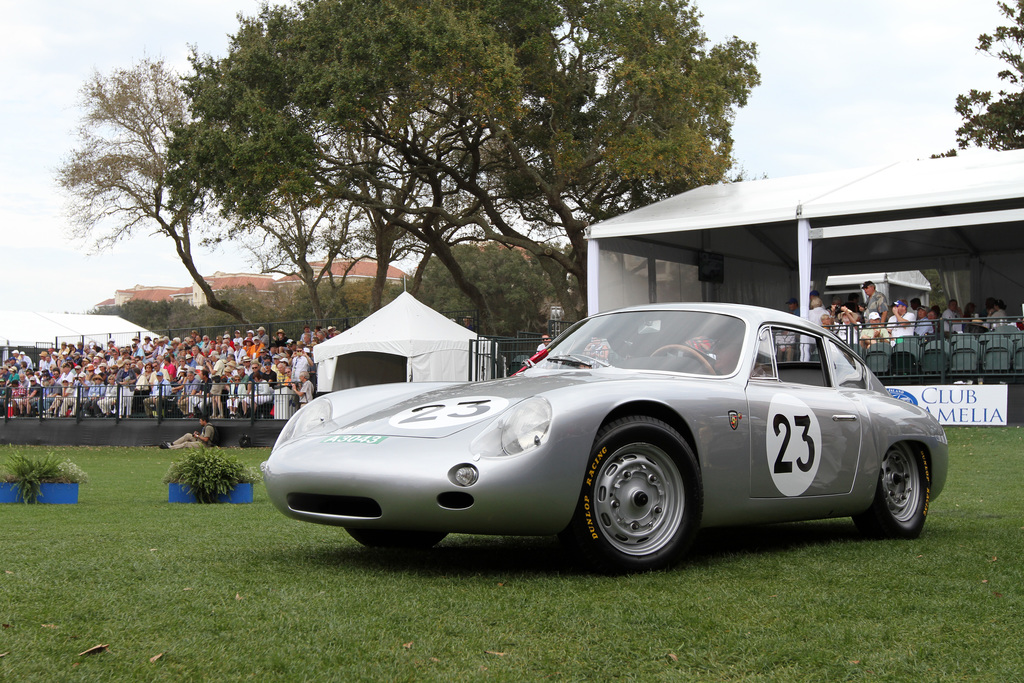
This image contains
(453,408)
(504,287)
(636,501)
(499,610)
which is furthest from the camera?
(504,287)

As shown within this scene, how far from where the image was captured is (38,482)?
351 inches

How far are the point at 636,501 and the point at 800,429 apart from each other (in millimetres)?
1296

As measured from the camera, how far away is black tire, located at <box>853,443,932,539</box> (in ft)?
18.8

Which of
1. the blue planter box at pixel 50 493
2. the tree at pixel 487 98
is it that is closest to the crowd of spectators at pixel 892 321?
the tree at pixel 487 98

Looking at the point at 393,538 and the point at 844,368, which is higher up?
the point at 844,368

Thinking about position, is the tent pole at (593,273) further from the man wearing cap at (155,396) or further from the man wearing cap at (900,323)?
the man wearing cap at (155,396)

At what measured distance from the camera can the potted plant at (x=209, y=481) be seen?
30.0ft

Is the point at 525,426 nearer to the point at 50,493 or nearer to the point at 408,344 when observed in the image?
the point at 50,493

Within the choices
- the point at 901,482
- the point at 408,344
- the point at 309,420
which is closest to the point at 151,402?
the point at 408,344

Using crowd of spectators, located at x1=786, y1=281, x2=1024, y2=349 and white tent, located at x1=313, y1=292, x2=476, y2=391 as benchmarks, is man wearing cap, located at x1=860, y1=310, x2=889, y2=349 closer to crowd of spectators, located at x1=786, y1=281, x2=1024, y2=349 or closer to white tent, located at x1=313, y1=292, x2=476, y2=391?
crowd of spectators, located at x1=786, y1=281, x2=1024, y2=349

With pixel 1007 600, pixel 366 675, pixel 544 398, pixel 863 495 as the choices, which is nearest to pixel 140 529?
pixel 544 398

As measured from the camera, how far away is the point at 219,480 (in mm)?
9211

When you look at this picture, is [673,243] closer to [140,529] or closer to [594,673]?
[140,529]

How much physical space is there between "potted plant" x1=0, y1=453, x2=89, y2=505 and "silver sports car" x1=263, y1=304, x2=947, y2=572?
4681 mm
